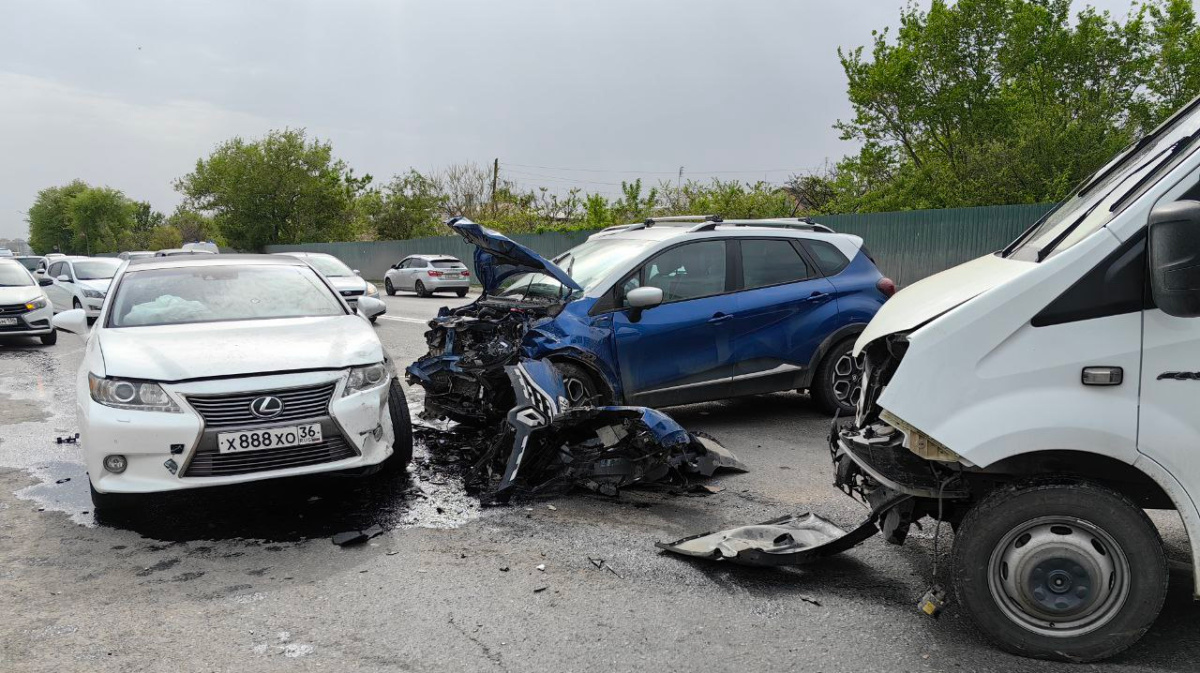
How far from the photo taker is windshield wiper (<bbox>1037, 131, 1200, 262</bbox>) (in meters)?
3.16

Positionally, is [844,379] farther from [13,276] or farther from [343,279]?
[13,276]

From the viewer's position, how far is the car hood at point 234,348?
4684 millimetres

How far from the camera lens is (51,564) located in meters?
4.26

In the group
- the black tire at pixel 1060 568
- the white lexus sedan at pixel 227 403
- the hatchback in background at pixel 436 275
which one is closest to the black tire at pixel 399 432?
the white lexus sedan at pixel 227 403

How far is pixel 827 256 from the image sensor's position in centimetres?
757

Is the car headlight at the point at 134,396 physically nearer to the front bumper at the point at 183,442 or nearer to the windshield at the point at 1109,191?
the front bumper at the point at 183,442

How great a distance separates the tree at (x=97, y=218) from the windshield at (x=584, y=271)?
11887 cm

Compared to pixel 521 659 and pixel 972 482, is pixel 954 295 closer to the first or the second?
pixel 972 482

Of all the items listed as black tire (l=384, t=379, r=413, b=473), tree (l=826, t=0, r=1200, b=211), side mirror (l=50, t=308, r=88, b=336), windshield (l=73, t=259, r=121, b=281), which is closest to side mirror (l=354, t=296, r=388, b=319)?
black tire (l=384, t=379, r=413, b=473)

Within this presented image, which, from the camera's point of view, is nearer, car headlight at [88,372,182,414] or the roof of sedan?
car headlight at [88,372,182,414]

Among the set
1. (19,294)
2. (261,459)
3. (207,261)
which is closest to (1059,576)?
(261,459)

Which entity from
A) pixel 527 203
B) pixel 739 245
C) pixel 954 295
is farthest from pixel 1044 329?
pixel 527 203

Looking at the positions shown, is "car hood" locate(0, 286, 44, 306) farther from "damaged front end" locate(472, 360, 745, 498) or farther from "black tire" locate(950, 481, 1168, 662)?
"black tire" locate(950, 481, 1168, 662)

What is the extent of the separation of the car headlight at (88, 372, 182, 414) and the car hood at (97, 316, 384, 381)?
2.0 inches
